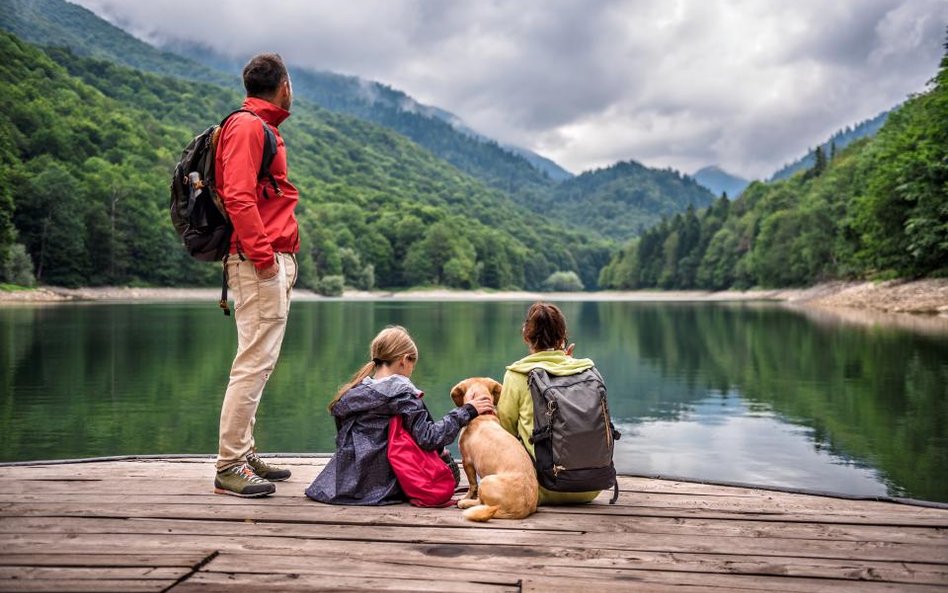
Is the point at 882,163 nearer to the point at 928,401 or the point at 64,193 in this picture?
the point at 928,401

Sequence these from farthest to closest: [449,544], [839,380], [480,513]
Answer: [839,380] < [480,513] < [449,544]

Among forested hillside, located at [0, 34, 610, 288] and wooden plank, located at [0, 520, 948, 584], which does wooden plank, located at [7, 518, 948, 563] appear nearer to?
wooden plank, located at [0, 520, 948, 584]

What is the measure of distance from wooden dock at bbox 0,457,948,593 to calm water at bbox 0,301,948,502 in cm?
618

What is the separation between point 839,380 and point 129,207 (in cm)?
8622

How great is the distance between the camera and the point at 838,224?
222ft

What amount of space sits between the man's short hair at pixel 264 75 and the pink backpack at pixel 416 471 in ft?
8.90

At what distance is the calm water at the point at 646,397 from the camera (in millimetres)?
12070

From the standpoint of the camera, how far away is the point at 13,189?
6919cm

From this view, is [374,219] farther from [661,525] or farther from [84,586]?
[84,586]

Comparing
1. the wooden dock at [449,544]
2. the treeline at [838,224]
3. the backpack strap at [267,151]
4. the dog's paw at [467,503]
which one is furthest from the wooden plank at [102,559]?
the treeline at [838,224]

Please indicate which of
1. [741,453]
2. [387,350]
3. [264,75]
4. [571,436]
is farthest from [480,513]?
[741,453]

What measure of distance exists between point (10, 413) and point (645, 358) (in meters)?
21.2

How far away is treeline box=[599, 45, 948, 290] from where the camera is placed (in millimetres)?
47656

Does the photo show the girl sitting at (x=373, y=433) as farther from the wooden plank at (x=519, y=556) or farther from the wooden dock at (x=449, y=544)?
the wooden plank at (x=519, y=556)
